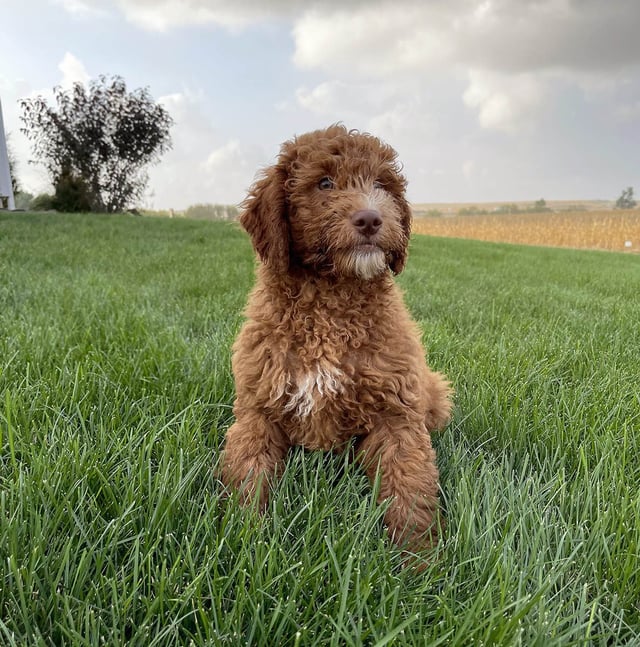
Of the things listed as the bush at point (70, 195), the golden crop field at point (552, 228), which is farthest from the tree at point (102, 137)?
the golden crop field at point (552, 228)

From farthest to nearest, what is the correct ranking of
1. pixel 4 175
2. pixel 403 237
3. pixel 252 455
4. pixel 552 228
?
pixel 552 228
pixel 4 175
pixel 403 237
pixel 252 455

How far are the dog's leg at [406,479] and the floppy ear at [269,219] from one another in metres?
0.85

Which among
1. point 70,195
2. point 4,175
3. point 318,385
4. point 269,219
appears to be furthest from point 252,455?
point 70,195

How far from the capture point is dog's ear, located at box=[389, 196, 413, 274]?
2307 millimetres

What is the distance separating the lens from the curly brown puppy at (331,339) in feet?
6.72

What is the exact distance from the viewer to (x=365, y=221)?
2016 millimetres

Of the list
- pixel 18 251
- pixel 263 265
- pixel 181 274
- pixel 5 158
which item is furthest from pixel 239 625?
pixel 5 158

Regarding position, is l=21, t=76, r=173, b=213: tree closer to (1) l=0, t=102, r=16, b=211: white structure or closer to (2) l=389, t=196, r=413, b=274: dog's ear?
(1) l=0, t=102, r=16, b=211: white structure

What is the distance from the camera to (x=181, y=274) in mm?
7387

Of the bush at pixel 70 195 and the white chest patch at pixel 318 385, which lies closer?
the white chest patch at pixel 318 385

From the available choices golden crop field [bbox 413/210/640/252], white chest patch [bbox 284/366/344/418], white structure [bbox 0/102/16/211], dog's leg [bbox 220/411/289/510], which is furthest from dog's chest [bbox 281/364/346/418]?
golden crop field [bbox 413/210/640/252]

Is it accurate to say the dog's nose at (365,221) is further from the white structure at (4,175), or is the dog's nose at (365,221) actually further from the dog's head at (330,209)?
the white structure at (4,175)

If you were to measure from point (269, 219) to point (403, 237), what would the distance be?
24.3 inches

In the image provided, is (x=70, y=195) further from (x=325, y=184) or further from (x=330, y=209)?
(x=330, y=209)
